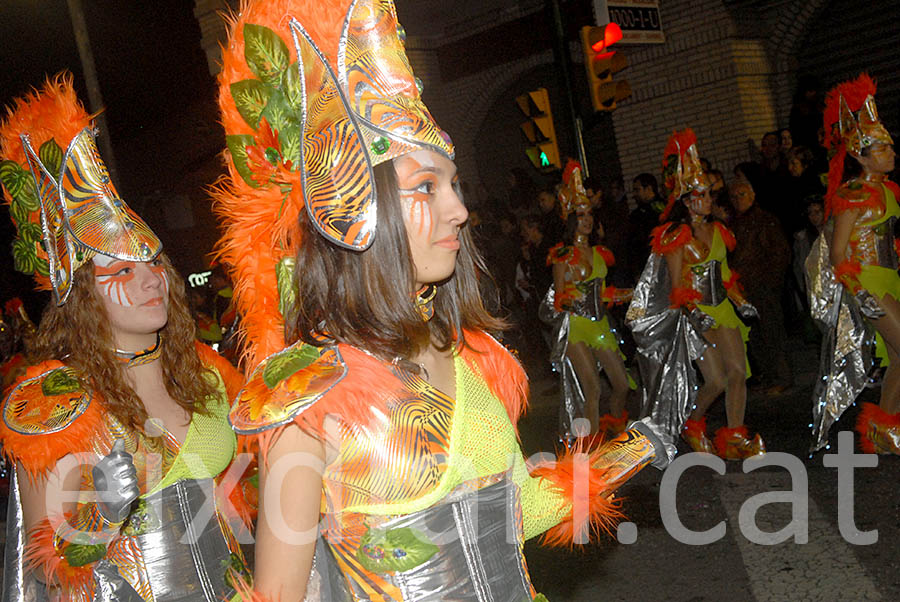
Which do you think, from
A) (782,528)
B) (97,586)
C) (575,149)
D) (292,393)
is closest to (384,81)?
(292,393)

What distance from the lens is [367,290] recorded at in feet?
6.02

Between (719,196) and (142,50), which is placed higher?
(142,50)

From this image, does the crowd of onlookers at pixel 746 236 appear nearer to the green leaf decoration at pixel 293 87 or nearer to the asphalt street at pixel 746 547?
the asphalt street at pixel 746 547

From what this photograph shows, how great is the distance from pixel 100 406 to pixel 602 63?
8376 mm

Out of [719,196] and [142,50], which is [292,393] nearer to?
[719,196]

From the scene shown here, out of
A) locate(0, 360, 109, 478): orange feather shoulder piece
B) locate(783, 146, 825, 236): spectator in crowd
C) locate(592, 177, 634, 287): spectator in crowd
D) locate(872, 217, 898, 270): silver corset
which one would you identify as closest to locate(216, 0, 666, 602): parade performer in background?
locate(0, 360, 109, 478): orange feather shoulder piece

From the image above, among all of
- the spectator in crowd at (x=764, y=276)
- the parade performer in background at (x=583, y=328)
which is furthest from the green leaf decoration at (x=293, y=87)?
the spectator in crowd at (x=764, y=276)

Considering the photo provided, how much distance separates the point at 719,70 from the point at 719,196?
12.2 feet

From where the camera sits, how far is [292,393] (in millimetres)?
1718

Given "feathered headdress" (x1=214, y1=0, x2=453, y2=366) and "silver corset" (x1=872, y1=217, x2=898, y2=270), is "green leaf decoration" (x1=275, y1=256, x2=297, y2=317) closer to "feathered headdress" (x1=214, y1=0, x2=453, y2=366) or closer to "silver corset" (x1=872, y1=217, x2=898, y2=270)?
"feathered headdress" (x1=214, y1=0, x2=453, y2=366)

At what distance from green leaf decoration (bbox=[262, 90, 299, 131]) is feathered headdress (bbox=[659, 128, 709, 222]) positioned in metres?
5.12

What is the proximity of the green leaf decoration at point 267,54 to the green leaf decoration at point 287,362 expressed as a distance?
58cm

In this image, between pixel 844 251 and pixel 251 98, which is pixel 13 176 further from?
pixel 844 251

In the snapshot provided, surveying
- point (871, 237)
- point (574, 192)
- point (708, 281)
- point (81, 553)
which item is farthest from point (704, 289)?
point (81, 553)
